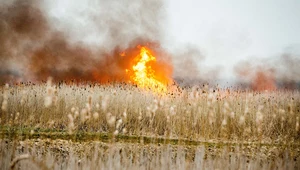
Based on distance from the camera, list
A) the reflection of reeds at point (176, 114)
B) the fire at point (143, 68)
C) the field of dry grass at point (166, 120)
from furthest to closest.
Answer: the fire at point (143, 68)
the reflection of reeds at point (176, 114)
the field of dry grass at point (166, 120)

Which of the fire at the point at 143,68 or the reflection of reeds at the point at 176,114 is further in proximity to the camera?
the fire at the point at 143,68

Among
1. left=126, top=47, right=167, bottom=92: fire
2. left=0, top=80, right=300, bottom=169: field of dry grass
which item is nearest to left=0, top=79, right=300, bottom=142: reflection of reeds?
left=0, top=80, right=300, bottom=169: field of dry grass

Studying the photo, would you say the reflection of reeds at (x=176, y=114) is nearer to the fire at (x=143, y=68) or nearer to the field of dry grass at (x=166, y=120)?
the field of dry grass at (x=166, y=120)

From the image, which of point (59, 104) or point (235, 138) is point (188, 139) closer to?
point (235, 138)

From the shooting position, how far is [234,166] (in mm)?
2986

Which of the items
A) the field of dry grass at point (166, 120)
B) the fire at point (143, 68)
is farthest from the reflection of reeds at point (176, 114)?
the fire at point (143, 68)

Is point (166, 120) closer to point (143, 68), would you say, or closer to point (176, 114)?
point (176, 114)

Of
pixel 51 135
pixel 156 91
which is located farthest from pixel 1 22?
pixel 156 91

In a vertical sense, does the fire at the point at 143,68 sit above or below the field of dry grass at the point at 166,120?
above

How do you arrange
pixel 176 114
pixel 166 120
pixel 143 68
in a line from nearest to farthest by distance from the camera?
pixel 176 114
pixel 166 120
pixel 143 68

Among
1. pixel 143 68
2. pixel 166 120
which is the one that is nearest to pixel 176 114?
pixel 166 120

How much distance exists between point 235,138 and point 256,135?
1.47 ft

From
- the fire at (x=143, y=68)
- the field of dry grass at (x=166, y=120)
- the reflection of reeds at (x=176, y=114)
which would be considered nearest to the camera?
the field of dry grass at (x=166, y=120)

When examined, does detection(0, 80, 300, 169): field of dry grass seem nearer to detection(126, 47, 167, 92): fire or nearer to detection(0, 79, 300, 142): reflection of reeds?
detection(0, 79, 300, 142): reflection of reeds
